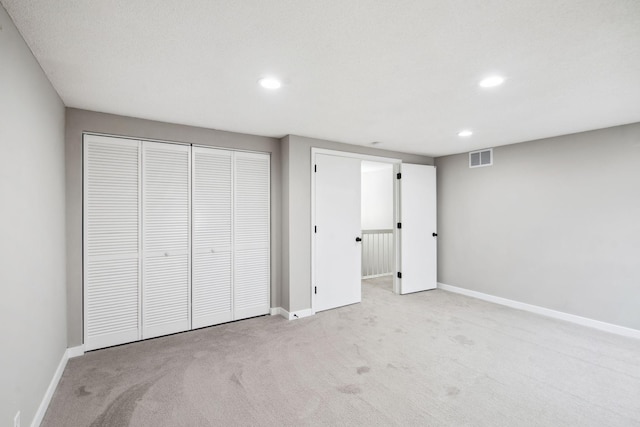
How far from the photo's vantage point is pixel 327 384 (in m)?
2.37

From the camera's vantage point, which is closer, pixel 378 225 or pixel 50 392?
pixel 50 392

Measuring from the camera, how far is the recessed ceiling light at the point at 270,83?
2223 mm

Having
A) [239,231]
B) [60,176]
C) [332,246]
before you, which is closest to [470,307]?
[332,246]

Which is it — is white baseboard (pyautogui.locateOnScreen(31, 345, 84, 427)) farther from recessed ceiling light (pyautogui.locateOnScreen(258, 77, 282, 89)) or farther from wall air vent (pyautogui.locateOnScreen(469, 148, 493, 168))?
wall air vent (pyautogui.locateOnScreen(469, 148, 493, 168))

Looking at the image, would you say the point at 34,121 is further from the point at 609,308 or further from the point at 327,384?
the point at 609,308

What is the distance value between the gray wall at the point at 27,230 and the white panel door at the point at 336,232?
8.73ft

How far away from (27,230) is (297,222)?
255cm

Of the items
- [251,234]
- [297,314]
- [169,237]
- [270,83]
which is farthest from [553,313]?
[169,237]

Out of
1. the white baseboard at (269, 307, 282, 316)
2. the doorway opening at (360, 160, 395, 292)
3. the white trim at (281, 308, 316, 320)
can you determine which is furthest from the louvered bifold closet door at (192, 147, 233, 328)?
the doorway opening at (360, 160, 395, 292)

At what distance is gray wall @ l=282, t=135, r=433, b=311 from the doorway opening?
2.11 m

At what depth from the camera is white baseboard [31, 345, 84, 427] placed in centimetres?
191

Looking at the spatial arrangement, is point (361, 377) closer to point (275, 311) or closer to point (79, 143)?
point (275, 311)

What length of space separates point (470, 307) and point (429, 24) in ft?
12.9

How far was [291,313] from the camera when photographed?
3.82 metres
